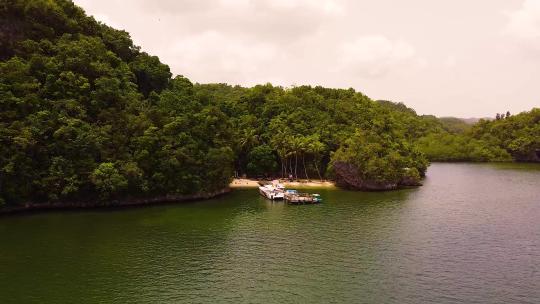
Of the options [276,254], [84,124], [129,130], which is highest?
[84,124]

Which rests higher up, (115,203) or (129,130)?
(129,130)

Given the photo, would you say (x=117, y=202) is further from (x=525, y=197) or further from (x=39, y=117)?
(x=525, y=197)

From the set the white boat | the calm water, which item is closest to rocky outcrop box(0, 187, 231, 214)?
the calm water

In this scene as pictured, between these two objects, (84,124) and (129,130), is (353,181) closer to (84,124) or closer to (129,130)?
(129,130)

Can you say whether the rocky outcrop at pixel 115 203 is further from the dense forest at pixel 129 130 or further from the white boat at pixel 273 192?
the white boat at pixel 273 192

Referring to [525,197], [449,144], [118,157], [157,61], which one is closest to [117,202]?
[118,157]

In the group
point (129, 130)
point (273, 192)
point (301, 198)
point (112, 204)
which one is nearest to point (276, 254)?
point (301, 198)
